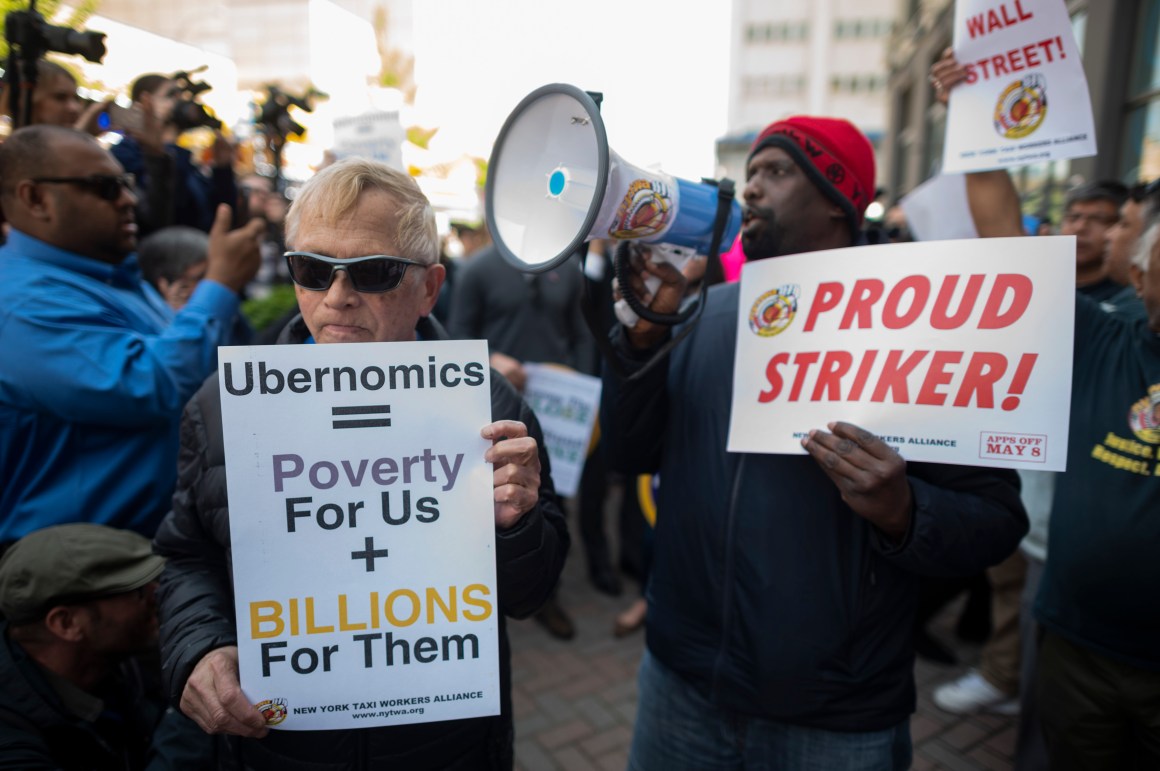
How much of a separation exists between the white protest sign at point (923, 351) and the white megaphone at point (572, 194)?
22 cm

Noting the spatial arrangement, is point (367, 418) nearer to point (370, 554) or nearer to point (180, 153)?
point (370, 554)

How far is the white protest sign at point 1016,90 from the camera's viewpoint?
69.3 inches

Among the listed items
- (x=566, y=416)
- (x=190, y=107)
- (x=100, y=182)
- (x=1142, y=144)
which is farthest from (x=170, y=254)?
(x=1142, y=144)

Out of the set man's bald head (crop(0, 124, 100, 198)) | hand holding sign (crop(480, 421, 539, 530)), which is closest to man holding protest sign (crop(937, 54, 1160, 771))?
hand holding sign (crop(480, 421, 539, 530))

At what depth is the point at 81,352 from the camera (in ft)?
5.69

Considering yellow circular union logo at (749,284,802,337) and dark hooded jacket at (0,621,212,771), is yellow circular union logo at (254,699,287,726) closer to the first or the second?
dark hooded jacket at (0,621,212,771)

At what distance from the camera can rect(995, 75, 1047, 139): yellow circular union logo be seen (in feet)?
5.99

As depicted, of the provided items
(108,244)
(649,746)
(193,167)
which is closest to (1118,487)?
(649,746)

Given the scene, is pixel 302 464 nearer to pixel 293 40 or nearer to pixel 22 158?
pixel 22 158

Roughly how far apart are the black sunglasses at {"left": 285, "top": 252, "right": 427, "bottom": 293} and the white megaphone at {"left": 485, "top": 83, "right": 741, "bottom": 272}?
10.8 inches

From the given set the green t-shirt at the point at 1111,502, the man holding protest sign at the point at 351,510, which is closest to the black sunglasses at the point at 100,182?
the man holding protest sign at the point at 351,510

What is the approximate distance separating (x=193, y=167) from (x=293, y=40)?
4627 cm

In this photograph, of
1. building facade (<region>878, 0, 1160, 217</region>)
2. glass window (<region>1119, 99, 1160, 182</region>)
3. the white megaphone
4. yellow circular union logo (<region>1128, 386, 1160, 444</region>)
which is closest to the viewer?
the white megaphone

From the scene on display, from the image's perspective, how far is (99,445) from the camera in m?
1.85
